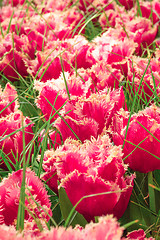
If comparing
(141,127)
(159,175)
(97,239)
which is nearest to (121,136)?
(141,127)

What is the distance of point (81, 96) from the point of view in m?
0.62

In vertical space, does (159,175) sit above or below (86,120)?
below

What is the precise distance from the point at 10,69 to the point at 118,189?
577 millimetres

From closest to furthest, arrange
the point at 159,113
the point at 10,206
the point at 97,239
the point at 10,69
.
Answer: the point at 97,239
the point at 10,206
the point at 159,113
the point at 10,69

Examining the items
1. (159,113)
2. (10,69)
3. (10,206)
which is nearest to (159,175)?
(159,113)

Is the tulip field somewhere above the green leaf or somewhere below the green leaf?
above

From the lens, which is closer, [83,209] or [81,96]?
[83,209]

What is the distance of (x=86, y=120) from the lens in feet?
1.94

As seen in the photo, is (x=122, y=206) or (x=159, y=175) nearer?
(x=122, y=206)

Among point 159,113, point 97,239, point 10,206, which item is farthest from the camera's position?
point 159,113

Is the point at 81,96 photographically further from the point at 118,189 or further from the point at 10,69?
the point at 10,69

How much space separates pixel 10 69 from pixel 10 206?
1.82 feet

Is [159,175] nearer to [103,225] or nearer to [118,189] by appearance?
[118,189]

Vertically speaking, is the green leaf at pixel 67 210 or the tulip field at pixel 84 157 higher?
the tulip field at pixel 84 157
